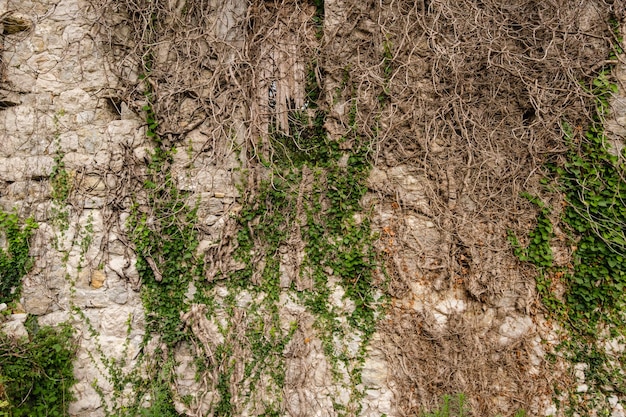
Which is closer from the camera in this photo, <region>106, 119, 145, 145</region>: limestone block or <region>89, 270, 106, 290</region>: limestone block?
<region>89, 270, 106, 290</region>: limestone block

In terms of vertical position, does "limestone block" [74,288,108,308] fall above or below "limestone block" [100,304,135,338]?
above

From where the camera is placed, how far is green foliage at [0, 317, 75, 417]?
2861 millimetres

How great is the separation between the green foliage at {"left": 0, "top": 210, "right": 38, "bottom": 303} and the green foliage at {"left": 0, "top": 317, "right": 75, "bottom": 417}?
0.34m

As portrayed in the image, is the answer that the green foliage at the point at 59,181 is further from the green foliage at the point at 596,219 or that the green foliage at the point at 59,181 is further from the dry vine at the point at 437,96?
the green foliage at the point at 596,219

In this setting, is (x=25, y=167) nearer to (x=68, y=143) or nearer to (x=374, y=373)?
(x=68, y=143)

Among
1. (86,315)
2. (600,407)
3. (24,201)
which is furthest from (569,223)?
(24,201)

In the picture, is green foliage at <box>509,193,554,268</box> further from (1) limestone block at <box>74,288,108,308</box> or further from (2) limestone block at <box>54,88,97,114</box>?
(2) limestone block at <box>54,88,97,114</box>

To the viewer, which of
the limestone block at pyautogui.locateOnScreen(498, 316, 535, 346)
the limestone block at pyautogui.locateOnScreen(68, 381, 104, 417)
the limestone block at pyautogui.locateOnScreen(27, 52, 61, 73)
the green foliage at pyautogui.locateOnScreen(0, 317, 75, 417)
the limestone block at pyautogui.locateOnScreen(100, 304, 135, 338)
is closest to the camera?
the green foliage at pyautogui.locateOnScreen(0, 317, 75, 417)

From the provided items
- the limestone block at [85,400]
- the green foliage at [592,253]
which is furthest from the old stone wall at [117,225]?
the green foliage at [592,253]

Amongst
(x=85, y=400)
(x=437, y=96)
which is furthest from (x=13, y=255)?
(x=437, y=96)

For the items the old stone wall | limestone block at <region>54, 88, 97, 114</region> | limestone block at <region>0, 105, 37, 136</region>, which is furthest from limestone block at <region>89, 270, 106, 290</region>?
limestone block at <region>54, 88, 97, 114</region>

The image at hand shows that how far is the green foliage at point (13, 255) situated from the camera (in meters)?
3.26

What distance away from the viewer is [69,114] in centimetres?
348

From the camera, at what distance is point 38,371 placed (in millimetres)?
A: 2973
